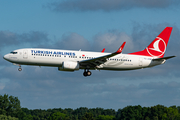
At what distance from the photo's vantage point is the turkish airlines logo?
240 feet

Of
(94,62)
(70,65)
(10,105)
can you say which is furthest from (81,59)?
(10,105)

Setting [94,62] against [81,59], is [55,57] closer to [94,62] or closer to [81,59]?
[81,59]

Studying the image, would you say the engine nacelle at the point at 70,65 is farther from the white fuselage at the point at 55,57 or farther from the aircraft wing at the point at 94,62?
the aircraft wing at the point at 94,62

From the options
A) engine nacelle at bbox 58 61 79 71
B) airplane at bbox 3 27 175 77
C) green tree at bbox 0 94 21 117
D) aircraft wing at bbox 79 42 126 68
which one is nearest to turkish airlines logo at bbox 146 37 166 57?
airplane at bbox 3 27 175 77

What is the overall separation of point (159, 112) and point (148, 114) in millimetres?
8023

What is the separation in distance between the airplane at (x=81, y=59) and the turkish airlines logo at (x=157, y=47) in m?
1.83

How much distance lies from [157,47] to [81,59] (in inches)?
746

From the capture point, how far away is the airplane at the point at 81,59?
2507 inches

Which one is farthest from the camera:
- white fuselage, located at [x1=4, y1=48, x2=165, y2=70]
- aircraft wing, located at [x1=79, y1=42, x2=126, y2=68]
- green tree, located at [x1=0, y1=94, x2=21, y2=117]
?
green tree, located at [x1=0, y1=94, x2=21, y2=117]

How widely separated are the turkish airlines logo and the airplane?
6.00 feet

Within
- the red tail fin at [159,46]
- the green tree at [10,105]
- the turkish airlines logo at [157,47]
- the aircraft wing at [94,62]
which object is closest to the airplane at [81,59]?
the aircraft wing at [94,62]

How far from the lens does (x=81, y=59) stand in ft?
215

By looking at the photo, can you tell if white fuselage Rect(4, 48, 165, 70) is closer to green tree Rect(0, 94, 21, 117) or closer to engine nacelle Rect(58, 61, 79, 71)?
engine nacelle Rect(58, 61, 79, 71)

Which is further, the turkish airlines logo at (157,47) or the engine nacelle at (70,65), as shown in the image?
the turkish airlines logo at (157,47)
